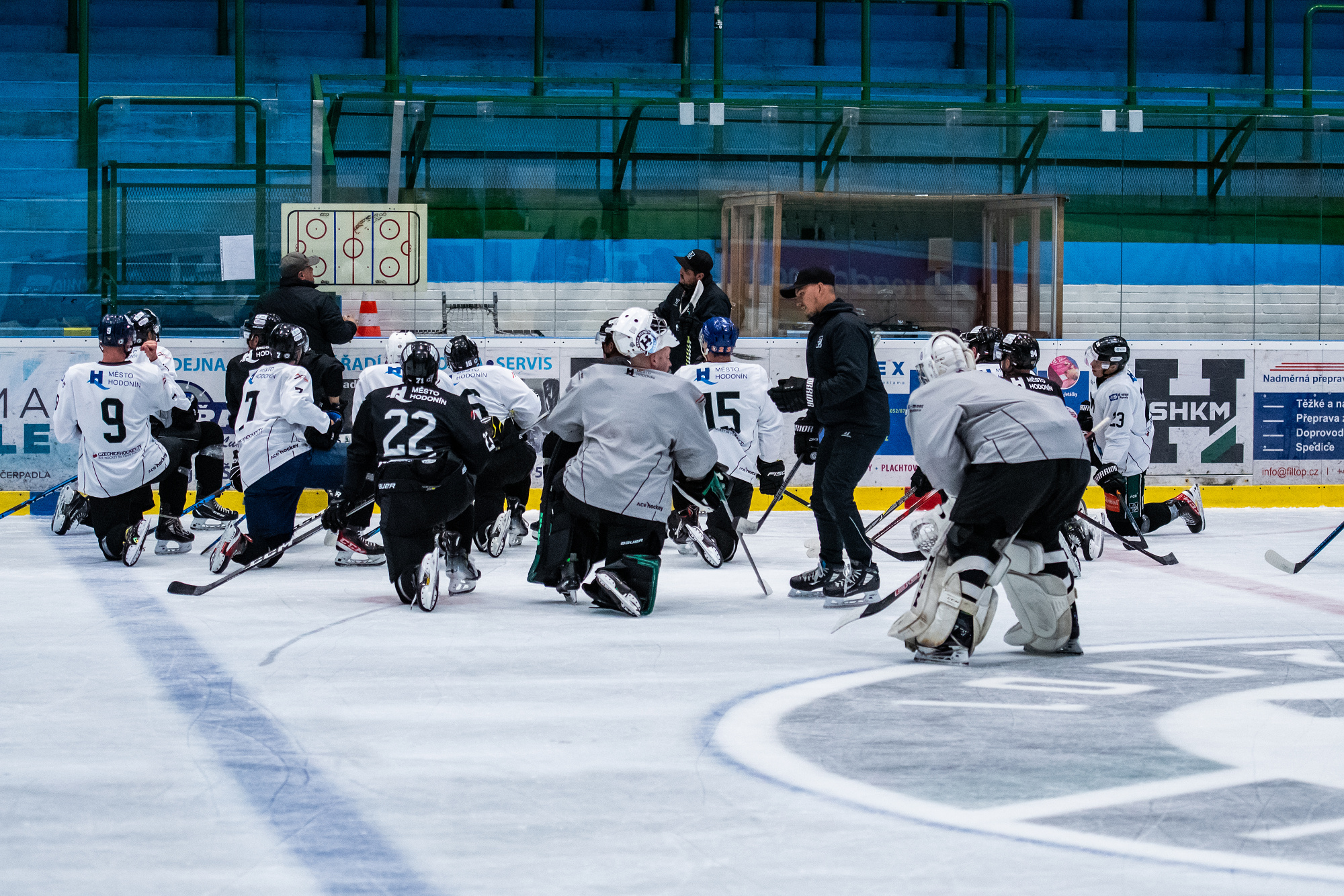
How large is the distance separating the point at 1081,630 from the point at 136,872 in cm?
402

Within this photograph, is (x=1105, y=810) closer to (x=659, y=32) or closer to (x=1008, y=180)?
(x=1008, y=180)

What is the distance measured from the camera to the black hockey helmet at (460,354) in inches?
321

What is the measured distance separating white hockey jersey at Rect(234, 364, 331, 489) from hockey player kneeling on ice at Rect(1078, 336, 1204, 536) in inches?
170

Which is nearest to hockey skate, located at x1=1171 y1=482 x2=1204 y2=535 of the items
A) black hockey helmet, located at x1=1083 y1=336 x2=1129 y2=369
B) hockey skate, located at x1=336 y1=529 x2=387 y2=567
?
black hockey helmet, located at x1=1083 y1=336 x2=1129 y2=369

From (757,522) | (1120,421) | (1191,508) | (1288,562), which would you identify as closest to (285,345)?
(757,522)

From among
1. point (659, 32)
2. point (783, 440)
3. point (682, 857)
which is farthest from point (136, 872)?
point (659, 32)

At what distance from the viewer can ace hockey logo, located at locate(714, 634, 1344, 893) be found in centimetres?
330

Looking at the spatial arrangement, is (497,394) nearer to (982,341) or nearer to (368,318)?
(982,341)

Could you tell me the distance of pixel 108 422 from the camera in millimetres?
8305

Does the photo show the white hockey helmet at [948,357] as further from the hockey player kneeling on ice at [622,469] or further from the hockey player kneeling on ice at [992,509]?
the hockey player kneeling on ice at [622,469]

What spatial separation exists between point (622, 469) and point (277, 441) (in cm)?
229

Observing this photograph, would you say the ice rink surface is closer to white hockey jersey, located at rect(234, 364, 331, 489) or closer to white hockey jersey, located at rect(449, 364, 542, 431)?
white hockey jersey, located at rect(234, 364, 331, 489)

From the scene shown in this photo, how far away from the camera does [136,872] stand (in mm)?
2994

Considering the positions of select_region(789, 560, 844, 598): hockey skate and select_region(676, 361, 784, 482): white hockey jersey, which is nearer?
select_region(789, 560, 844, 598): hockey skate
